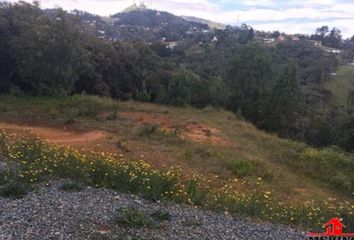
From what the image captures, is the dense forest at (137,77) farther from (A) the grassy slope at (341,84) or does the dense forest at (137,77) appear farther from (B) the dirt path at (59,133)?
(A) the grassy slope at (341,84)

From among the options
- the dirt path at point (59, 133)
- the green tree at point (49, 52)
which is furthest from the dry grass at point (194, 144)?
the green tree at point (49, 52)

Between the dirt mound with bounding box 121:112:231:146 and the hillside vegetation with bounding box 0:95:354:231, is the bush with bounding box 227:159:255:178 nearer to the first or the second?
the hillside vegetation with bounding box 0:95:354:231

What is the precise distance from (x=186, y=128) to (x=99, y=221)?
46.1ft

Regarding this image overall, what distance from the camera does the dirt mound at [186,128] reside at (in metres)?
18.5

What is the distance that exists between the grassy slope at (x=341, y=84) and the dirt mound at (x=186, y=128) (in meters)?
39.0

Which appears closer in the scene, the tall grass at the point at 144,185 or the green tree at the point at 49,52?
the tall grass at the point at 144,185

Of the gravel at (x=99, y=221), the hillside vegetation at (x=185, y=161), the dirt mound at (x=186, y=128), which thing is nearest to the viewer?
the gravel at (x=99, y=221)

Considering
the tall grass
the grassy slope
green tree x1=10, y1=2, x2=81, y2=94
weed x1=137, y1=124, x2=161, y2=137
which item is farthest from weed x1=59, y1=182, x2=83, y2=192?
the grassy slope

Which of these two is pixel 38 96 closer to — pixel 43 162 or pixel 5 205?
pixel 43 162

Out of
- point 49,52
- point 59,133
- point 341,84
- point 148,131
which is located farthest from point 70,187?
point 341,84

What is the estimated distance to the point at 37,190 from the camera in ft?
24.7

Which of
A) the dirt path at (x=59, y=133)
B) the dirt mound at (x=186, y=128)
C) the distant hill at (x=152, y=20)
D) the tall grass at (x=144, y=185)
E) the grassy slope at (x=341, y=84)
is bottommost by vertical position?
the grassy slope at (x=341, y=84)

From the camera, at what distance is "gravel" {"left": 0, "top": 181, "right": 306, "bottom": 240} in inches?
229

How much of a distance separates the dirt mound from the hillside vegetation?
48 millimetres
